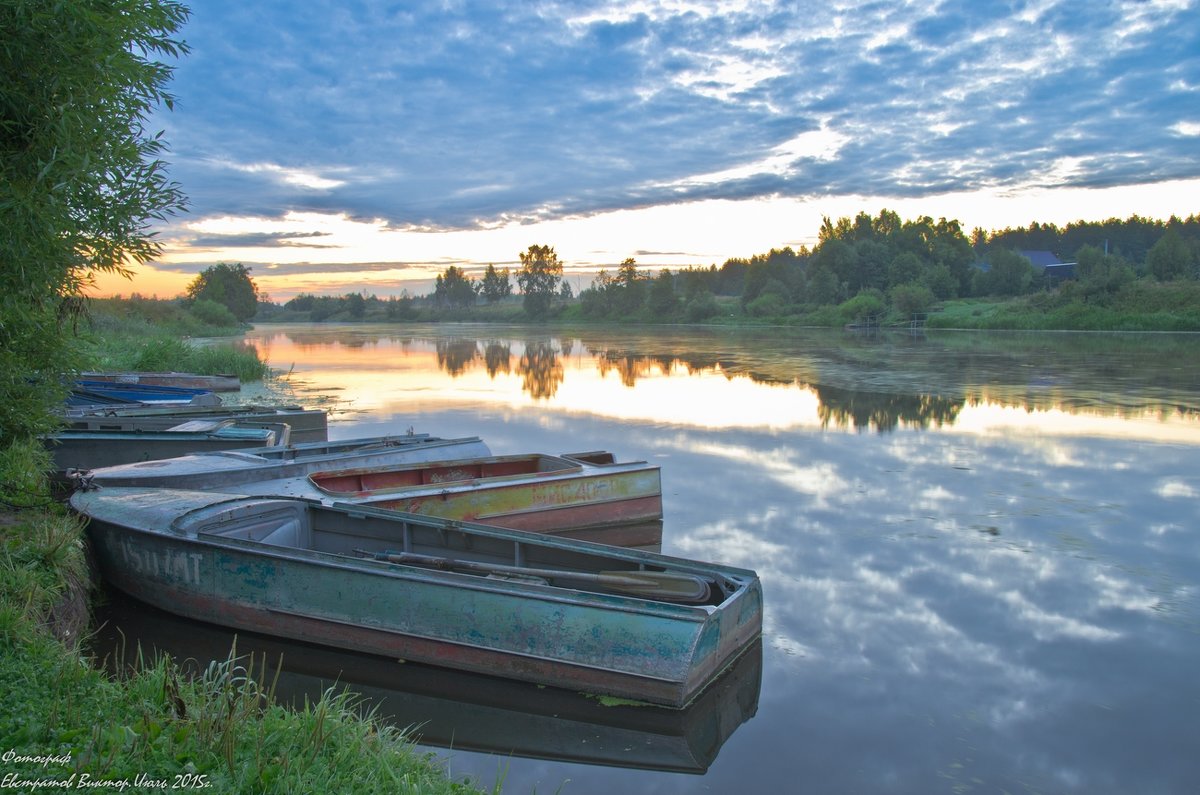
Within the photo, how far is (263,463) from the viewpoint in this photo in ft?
29.8

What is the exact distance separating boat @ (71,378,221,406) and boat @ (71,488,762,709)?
8.04 m

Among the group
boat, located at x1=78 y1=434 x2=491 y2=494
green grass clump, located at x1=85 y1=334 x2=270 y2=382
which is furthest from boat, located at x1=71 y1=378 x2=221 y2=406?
green grass clump, located at x1=85 y1=334 x2=270 y2=382

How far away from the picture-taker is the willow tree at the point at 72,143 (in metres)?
5.15

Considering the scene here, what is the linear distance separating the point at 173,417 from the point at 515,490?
6777mm

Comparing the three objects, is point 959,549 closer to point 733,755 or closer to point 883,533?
point 883,533

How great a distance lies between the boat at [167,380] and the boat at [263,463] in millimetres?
8656

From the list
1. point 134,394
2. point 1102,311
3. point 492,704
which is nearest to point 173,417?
point 134,394

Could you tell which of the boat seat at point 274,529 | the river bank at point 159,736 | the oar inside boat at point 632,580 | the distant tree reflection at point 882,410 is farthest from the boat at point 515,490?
the distant tree reflection at point 882,410

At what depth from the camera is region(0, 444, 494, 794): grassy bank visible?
128 inches

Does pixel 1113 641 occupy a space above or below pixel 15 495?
below

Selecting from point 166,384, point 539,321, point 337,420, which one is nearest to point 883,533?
point 337,420

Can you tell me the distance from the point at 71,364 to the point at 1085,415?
1727cm

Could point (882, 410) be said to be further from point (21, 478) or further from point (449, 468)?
point (21, 478)

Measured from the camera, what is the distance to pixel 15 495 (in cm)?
742
